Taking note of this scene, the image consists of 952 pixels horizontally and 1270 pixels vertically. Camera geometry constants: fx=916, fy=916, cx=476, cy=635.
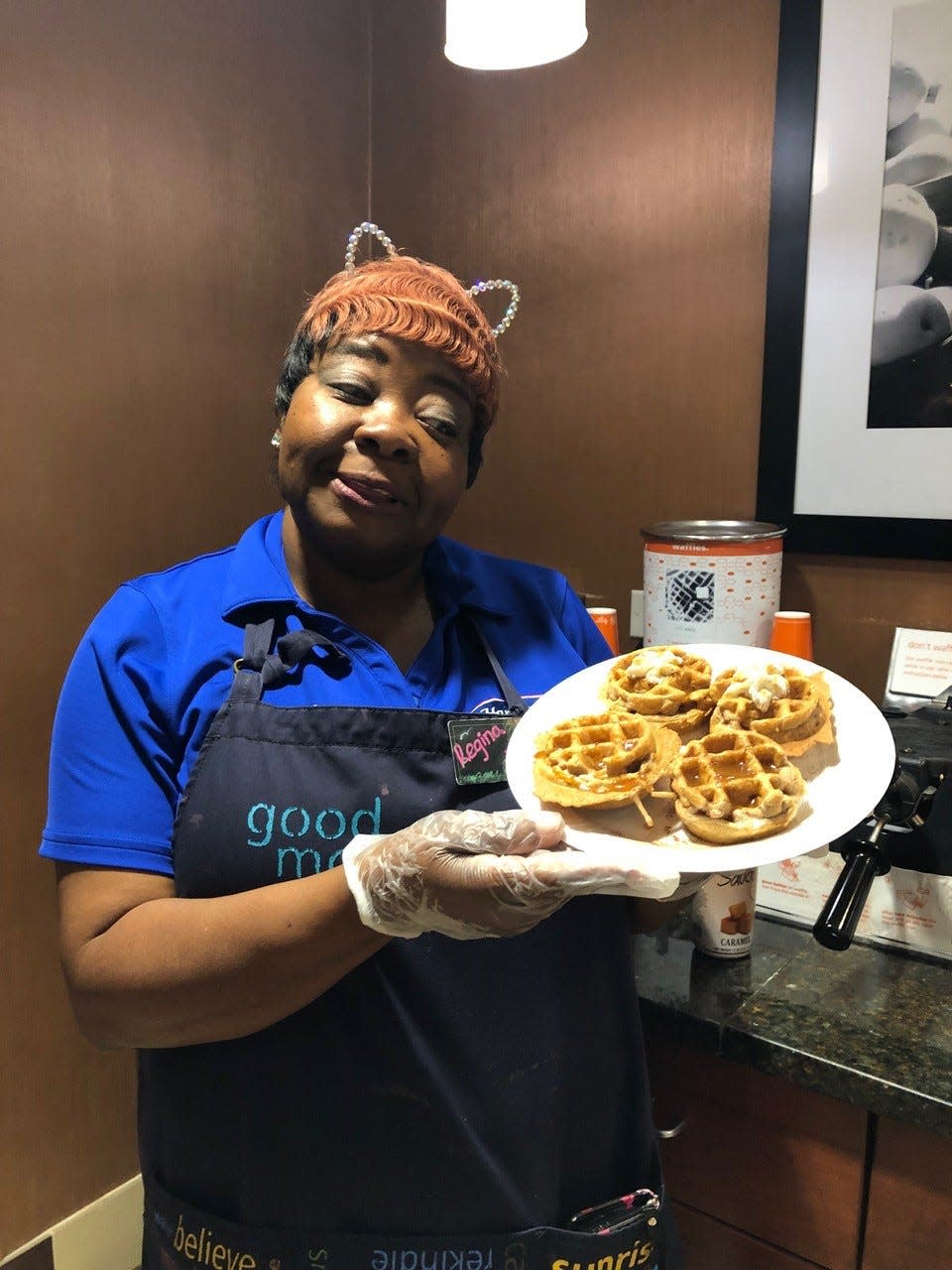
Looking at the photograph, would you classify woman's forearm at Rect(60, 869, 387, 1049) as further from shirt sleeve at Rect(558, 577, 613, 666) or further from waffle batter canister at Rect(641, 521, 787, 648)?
waffle batter canister at Rect(641, 521, 787, 648)

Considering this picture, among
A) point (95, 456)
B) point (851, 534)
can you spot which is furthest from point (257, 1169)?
point (851, 534)

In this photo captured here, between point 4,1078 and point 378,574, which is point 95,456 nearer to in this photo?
point 378,574

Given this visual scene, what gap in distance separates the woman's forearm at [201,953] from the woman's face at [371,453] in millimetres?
375

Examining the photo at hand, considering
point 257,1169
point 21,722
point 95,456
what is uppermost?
point 95,456

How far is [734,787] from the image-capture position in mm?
885

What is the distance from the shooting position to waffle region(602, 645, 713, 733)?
1022 mm

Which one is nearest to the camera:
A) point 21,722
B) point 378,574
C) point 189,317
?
point 378,574

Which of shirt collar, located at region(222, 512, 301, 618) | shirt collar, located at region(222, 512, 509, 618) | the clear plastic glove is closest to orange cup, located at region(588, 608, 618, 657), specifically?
shirt collar, located at region(222, 512, 509, 618)

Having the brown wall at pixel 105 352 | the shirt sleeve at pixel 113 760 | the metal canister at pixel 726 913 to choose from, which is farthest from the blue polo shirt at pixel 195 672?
the brown wall at pixel 105 352

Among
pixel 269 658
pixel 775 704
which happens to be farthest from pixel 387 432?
pixel 775 704

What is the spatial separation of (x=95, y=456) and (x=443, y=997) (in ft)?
3.58

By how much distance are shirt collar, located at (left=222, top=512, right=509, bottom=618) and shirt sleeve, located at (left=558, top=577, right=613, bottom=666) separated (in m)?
0.12

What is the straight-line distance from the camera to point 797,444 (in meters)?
1.55

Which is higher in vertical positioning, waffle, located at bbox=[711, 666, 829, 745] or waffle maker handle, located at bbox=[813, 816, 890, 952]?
waffle, located at bbox=[711, 666, 829, 745]
